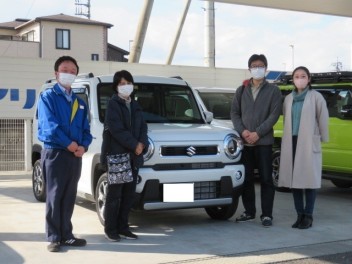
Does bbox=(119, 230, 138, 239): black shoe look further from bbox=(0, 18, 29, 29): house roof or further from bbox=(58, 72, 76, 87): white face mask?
bbox=(0, 18, 29, 29): house roof

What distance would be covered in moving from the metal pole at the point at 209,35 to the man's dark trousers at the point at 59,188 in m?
17.2

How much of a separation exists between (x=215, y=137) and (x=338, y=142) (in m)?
3.06

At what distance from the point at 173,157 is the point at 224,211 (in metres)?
1.29

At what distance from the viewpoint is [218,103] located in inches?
401

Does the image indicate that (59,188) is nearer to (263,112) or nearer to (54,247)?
(54,247)

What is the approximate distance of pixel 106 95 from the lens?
6.88 m

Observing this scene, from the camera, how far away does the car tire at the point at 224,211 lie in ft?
21.7

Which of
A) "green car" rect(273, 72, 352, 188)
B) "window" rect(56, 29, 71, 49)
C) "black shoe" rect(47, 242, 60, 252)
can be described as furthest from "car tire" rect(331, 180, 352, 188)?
"window" rect(56, 29, 71, 49)

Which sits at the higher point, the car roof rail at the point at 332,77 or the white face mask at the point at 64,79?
the car roof rail at the point at 332,77

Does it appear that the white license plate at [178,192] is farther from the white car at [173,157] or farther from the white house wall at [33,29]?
the white house wall at [33,29]

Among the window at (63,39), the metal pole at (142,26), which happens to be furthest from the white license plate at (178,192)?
the window at (63,39)

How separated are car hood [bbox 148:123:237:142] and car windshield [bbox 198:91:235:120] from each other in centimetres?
340

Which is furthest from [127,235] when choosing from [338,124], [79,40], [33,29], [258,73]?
[33,29]

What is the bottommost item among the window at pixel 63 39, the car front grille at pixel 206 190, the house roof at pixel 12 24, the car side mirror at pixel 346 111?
the car front grille at pixel 206 190
